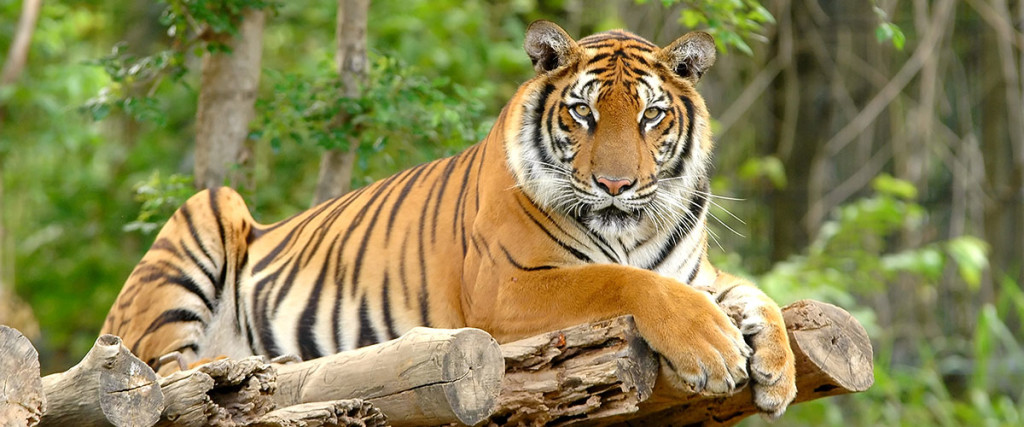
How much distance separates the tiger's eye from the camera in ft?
10.2

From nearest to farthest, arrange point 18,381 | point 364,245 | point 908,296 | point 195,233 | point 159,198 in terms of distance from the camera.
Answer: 1. point 18,381
2. point 364,245
3. point 195,233
4. point 159,198
5. point 908,296

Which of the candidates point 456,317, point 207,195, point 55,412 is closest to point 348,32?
point 207,195

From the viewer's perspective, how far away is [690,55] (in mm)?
3252

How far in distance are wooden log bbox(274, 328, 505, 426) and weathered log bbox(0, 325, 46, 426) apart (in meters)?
0.68

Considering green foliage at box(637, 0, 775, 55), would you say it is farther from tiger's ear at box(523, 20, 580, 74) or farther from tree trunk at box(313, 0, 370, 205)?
tree trunk at box(313, 0, 370, 205)

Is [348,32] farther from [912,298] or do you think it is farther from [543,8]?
[912,298]

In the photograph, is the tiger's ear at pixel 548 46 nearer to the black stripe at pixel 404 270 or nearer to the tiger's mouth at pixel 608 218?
the tiger's mouth at pixel 608 218

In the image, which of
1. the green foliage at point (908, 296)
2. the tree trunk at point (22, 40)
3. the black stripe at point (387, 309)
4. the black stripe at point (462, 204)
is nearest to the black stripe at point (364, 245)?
the black stripe at point (387, 309)

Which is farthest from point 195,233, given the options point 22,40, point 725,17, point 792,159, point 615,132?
point 792,159

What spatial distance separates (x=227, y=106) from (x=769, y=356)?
3.21 meters

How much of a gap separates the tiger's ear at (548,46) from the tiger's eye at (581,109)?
177mm

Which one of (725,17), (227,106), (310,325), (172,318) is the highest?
(725,17)

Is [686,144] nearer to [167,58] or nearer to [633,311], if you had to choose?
[633,311]

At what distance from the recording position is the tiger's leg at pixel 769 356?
Answer: 2615 millimetres
